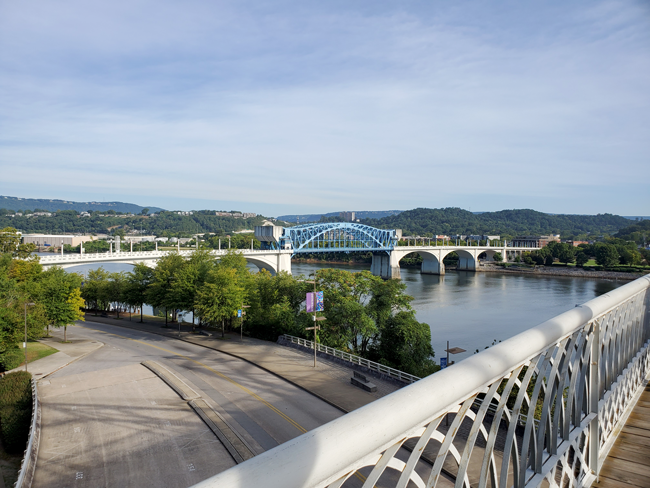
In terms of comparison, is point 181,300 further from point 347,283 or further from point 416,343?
point 416,343

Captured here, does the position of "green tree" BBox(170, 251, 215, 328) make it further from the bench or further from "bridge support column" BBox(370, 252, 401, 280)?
"bridge support column" BBox(370, 252, 401, 280)

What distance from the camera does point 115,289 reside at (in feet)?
132

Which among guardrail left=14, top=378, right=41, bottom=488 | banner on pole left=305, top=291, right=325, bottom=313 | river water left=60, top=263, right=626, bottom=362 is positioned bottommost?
river water left=60, top=263, right=626, bottom=362

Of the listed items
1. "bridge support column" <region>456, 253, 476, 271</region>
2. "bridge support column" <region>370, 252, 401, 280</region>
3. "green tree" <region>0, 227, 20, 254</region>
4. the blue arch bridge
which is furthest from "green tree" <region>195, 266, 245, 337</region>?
"bridge support column" <region>456, 253, 476, 271</region>

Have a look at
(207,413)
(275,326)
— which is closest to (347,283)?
(275,326)

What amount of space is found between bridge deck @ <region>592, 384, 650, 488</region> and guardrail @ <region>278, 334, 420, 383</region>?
12.9m

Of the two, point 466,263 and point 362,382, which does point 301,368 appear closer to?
point 362,382

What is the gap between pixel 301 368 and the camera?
801 inches

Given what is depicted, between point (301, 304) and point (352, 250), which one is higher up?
point (352, 250)

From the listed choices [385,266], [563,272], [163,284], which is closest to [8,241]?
[163,284]

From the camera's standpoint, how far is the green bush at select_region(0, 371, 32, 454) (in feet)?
48.7

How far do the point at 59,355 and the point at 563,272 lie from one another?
85082mm

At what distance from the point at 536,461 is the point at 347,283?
25.1 metres

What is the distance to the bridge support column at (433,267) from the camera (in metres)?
90.3
